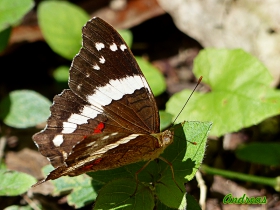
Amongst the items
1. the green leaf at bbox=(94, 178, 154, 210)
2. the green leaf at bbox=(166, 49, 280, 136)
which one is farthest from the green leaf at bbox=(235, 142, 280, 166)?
the green leaf at bbox=(94, 178, 154, 210)

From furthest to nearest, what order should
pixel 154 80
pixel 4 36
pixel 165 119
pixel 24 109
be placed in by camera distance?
pixel 154 80 → pixel 4 36 → pixel 24 109 → pixel 165 119

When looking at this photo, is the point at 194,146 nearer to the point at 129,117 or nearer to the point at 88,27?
the point at 129,117

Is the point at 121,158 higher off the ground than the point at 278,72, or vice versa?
the point at 278,72

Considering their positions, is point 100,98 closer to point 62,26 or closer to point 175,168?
point 175,168

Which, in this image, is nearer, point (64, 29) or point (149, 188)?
point (149, 188)

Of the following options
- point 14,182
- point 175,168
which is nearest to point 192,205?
point 175,168

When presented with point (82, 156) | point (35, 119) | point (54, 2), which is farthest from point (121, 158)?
point (54, 2)
